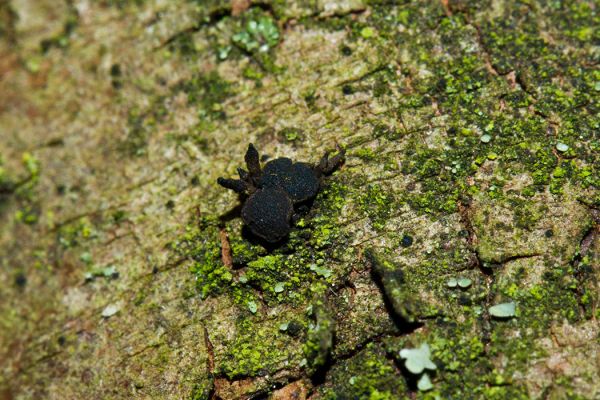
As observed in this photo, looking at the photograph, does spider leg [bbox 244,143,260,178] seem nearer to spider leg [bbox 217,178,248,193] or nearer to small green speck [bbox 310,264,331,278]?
spider leg [bbox 217,178,248,193]

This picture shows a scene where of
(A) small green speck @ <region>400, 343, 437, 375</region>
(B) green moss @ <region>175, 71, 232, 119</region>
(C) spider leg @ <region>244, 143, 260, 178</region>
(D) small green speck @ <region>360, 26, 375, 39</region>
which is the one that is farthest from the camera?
(B) green moss @ <region>175, 71, 232, 119</region>

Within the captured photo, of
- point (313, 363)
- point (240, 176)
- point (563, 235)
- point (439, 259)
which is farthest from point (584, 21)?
point (313, 363)

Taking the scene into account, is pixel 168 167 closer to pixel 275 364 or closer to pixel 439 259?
pixel 275 364

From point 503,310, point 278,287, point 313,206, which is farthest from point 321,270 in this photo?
point 503,310

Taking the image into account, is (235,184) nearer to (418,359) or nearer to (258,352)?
(258,352)

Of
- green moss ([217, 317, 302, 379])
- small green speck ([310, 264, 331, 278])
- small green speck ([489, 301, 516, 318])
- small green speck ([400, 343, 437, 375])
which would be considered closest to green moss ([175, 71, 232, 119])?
small green speck ([310, 264, 331, 278])

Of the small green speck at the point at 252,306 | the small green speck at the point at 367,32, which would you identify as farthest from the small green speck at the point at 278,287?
the small green speck at the point at 367,32

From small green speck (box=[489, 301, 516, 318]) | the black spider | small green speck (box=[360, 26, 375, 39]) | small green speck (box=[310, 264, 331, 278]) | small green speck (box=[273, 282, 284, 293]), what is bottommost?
small green speck (box=[489, 301, 516, 318])
